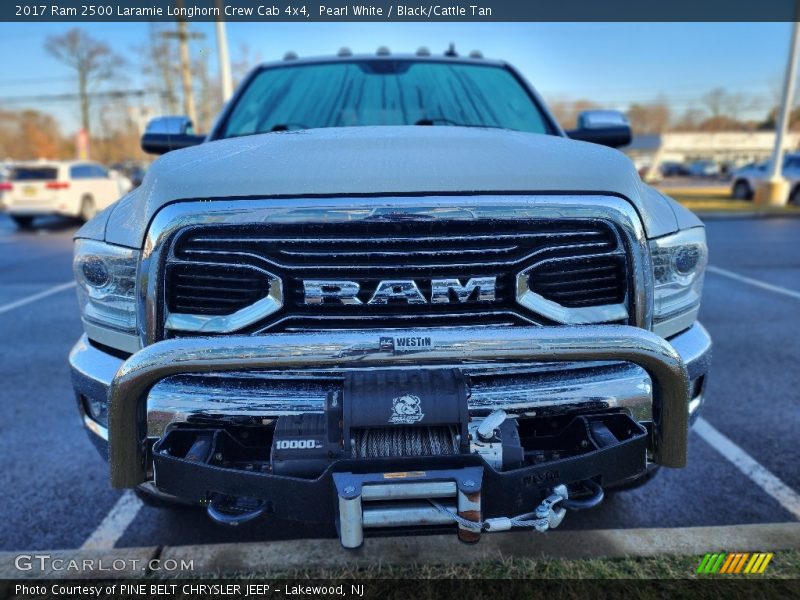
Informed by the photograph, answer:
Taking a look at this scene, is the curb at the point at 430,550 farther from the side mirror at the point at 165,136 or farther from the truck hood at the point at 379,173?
the side mirror at the point at 165,136

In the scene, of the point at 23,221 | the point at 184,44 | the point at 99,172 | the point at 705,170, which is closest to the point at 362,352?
the point at 184,44

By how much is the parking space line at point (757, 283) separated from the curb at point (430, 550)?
558 centimetres

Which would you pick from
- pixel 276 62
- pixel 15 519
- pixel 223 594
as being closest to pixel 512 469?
pixel 223 594

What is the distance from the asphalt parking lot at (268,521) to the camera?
8.87 ft

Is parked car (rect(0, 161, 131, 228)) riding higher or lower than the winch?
lower

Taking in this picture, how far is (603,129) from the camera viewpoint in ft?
11.3

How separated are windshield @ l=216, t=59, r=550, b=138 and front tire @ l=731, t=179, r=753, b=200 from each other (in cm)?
2366

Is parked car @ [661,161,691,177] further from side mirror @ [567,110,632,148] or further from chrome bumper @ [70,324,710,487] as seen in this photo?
chrome bumper @ [70,324,710,487]

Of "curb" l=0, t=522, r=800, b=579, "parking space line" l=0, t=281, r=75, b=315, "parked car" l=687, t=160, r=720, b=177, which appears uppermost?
"curb" l=0, t=522, r=800, b=579

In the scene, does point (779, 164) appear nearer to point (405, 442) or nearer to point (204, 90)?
point (204, 90)

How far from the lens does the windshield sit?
321cm

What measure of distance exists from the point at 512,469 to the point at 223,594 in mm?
1253
